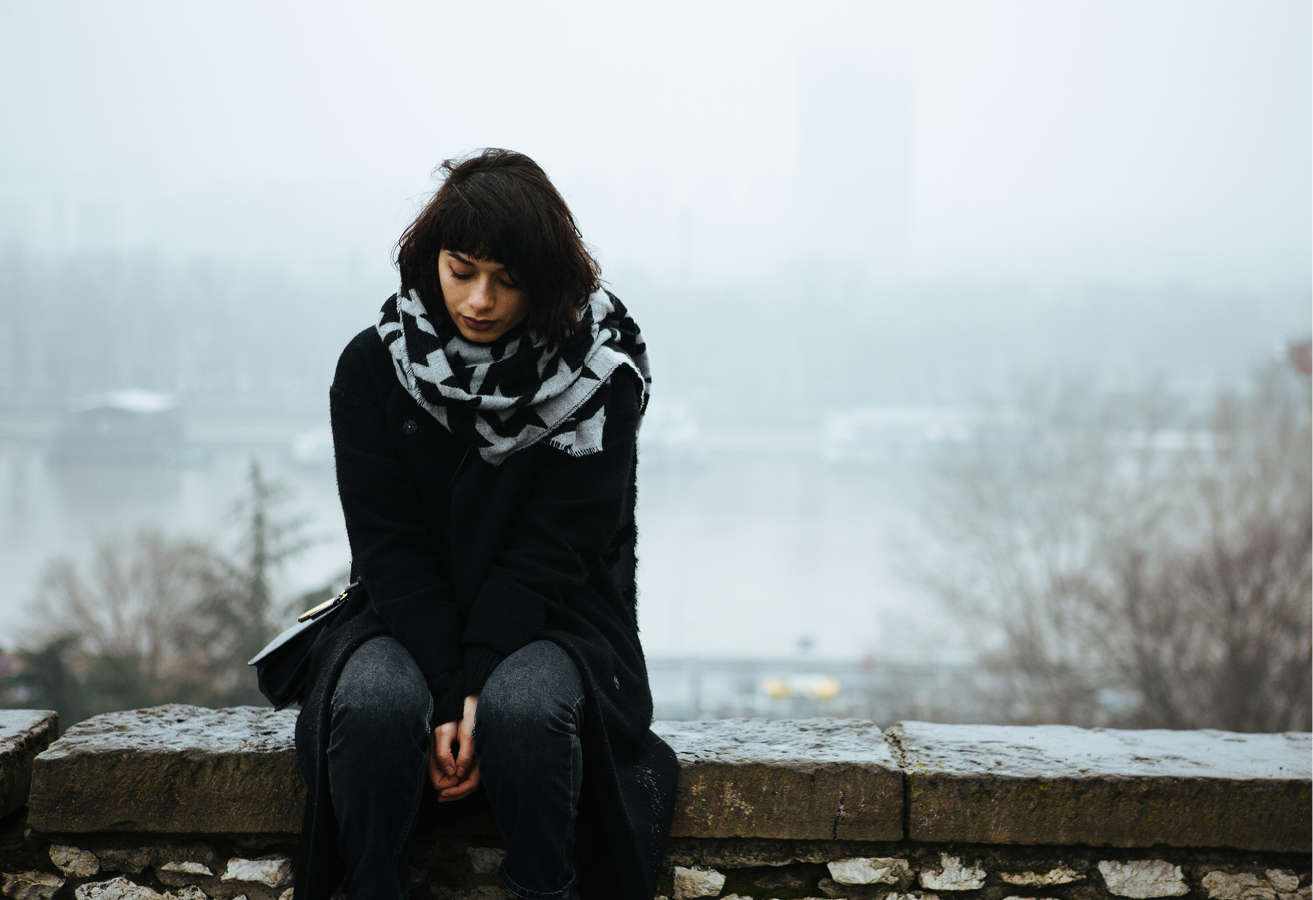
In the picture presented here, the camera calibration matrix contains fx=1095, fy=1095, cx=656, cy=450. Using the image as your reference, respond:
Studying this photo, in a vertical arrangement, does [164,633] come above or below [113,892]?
below

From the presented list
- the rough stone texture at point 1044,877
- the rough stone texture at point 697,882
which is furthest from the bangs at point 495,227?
the rough stone texture at point 1044,877

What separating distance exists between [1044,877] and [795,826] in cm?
41

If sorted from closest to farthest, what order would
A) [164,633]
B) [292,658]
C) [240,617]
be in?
[292,658], [240,617], [164,633]

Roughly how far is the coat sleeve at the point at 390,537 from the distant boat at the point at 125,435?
113 feet

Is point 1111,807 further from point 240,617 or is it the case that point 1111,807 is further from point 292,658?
point 240,617

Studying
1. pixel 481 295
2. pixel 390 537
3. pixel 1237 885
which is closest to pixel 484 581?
pixel 390 537

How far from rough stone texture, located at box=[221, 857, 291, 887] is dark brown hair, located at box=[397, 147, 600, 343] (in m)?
0.90

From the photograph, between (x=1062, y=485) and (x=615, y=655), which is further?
(x=1062, y=485)

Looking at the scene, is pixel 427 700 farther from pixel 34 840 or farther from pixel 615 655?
pixel 34 840

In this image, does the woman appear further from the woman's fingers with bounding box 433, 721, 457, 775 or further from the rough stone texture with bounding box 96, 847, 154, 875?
the rough stone texture with bounding box 96, 847, 154, 875

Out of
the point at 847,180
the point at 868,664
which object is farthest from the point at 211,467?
the point at 847,180

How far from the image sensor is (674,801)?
5.45 ft

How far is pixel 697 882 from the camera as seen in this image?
68.6 inches

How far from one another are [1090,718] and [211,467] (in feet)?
86.3
